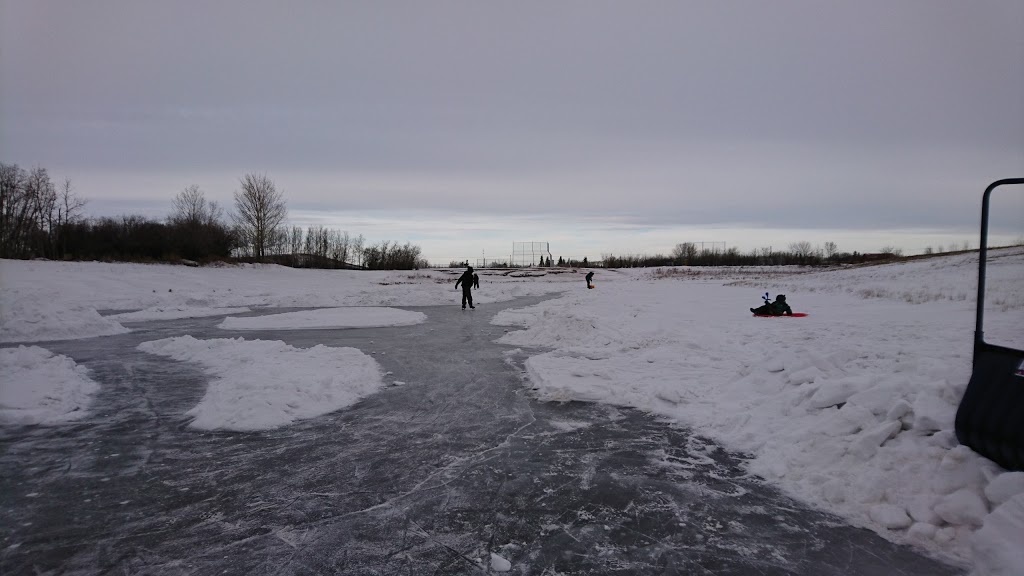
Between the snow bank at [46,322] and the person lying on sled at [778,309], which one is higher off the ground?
the person lying on sled at [778,309]

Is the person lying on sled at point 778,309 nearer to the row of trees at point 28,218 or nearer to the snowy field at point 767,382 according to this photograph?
the snowy field at point 767,382

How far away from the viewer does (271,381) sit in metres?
7.67

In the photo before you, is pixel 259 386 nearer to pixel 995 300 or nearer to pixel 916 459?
pixel 916 459

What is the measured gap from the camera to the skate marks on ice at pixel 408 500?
11.1ft

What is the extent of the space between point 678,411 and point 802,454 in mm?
2029

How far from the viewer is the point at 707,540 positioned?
3623 millimetres

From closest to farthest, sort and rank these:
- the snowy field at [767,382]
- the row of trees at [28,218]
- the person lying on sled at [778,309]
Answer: the snowy field at [767,382] → the person lying on sled at [778,309] → the row of trees at [28,218]

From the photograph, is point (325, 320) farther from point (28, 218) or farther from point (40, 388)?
point (28, 218)

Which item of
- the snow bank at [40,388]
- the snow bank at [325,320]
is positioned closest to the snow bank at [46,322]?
the snow bank at [325,320]

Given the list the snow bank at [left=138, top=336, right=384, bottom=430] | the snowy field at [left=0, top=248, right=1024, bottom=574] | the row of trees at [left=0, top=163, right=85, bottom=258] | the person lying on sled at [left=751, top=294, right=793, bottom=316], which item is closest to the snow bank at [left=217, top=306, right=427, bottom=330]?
the snowy field at [left=0, top=248, right=1024, bottom=574]

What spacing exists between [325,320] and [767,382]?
14.9m

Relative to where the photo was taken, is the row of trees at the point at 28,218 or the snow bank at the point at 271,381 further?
the row of trees at the point at 28,218

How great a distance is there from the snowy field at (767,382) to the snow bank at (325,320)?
0.13 m

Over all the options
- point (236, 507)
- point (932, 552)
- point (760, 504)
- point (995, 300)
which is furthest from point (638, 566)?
point (995, 300)
